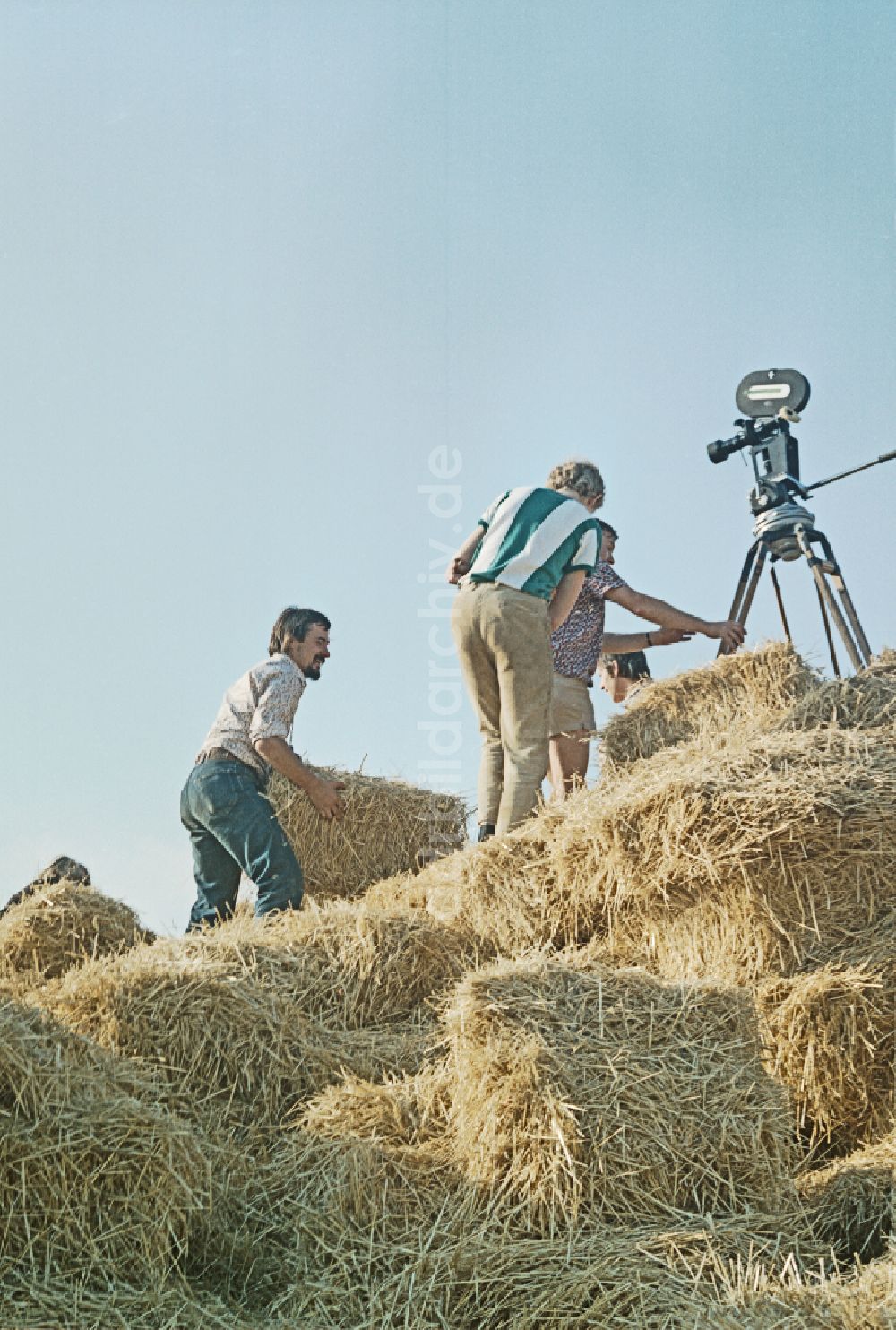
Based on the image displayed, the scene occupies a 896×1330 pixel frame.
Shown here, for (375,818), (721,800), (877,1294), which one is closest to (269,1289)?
(877,1294)

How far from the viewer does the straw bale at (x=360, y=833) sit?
6691 millimetres

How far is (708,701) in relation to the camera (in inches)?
236

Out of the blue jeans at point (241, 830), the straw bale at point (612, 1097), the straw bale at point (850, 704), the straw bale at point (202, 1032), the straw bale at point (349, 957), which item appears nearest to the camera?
the straw bale at point (612, 1097)

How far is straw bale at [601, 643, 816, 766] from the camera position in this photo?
19.0 ft

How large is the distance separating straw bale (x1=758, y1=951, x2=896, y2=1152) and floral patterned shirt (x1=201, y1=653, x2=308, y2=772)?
2.65m

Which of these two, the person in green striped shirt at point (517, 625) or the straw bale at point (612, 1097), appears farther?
the person in green striped shirt at point (517, 625)

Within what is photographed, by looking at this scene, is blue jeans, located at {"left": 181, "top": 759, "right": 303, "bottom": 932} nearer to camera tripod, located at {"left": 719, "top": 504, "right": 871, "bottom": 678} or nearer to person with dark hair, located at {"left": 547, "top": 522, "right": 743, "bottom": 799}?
person with dark hair, located at {"left": 547, "top": 522, "right": 743, "bottom": 799}

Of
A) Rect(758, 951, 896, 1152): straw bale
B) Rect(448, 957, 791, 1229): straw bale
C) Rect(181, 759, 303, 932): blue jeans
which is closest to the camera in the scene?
Rect(448, 957, 791, 1229): straw bale

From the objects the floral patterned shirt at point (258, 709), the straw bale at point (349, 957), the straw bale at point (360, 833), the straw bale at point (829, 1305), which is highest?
the floral patterned shirt at point (258, 709)

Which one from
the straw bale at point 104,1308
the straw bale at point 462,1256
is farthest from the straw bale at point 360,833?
the straw bale at point 104,1308

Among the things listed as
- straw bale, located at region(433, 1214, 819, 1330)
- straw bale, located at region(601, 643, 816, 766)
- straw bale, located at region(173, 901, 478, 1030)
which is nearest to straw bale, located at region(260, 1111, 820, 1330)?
straw bale, located at region(433, 1214, 819, 1330)

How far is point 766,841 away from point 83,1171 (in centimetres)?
234

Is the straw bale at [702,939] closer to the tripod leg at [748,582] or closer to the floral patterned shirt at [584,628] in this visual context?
the floral patterned shirt at [584,628]

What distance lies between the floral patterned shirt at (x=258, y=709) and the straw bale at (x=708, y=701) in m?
1.40
